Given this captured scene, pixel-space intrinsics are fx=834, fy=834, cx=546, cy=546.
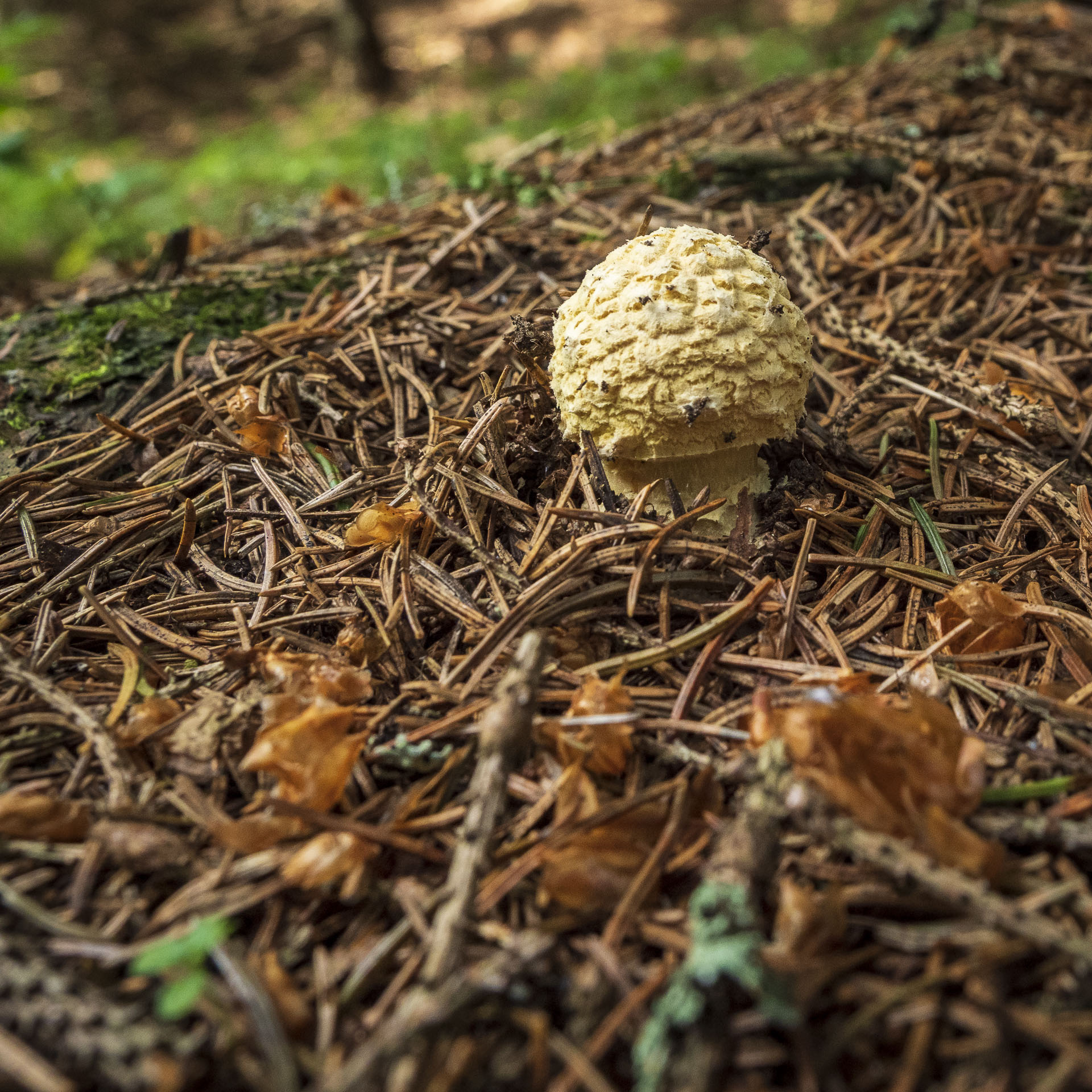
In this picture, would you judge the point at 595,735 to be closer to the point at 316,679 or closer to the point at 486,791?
the point at 486,791

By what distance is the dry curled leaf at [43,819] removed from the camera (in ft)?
5.80

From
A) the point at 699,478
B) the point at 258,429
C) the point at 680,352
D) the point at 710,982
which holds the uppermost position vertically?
the point at 680,352

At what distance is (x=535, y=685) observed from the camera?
183cm

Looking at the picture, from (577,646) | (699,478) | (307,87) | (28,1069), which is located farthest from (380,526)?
(307,87)

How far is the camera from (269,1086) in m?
1.37

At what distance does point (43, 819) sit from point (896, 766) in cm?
179

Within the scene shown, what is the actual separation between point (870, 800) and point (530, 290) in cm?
250

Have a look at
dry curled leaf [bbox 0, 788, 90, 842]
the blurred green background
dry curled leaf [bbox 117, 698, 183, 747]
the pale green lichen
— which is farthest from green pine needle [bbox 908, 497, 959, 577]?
the blurred green background

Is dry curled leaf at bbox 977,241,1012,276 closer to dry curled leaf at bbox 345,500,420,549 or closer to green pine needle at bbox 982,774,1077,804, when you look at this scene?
green pine needle at bbox 982,774,1077,804

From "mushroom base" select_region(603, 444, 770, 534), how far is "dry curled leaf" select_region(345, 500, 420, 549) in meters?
0.62

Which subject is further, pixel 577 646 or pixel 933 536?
pixel 933 536

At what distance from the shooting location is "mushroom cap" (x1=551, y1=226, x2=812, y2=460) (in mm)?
2238

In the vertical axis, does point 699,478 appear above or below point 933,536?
above

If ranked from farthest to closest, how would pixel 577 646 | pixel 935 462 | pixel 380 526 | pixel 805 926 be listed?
1. pixel 935 462
2. pixel 380 526
3. pixel 577 646
4. pixel 805 926
